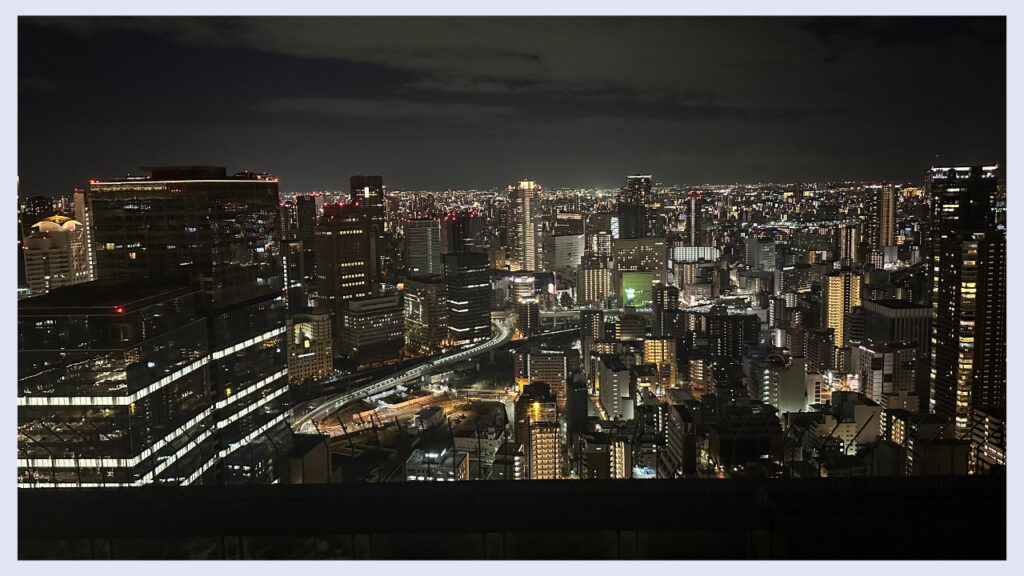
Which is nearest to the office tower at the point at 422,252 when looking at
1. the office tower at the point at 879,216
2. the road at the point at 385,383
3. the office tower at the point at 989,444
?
the road at the point at 385,383

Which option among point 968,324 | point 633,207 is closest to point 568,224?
point 633,207

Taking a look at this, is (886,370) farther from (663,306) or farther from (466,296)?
(466,296)

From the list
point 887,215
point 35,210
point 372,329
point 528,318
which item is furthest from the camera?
point 528,318

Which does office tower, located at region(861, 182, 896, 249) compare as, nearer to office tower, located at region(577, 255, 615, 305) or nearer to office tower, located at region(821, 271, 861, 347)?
office tower, located at region(821, 271, 861, 347)

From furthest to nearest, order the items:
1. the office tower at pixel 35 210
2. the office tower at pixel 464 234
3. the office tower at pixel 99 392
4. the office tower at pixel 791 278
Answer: the office tower at pixel 791 278 → the office tower at pixel 464 234 → the office tower at pixel 35 210 → the office tower at pixel 99 392

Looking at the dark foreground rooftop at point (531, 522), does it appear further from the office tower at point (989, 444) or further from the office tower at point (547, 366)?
the office tower at point (547, 366)

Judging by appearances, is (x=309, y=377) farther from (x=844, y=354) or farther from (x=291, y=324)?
(x=844, y=354)
